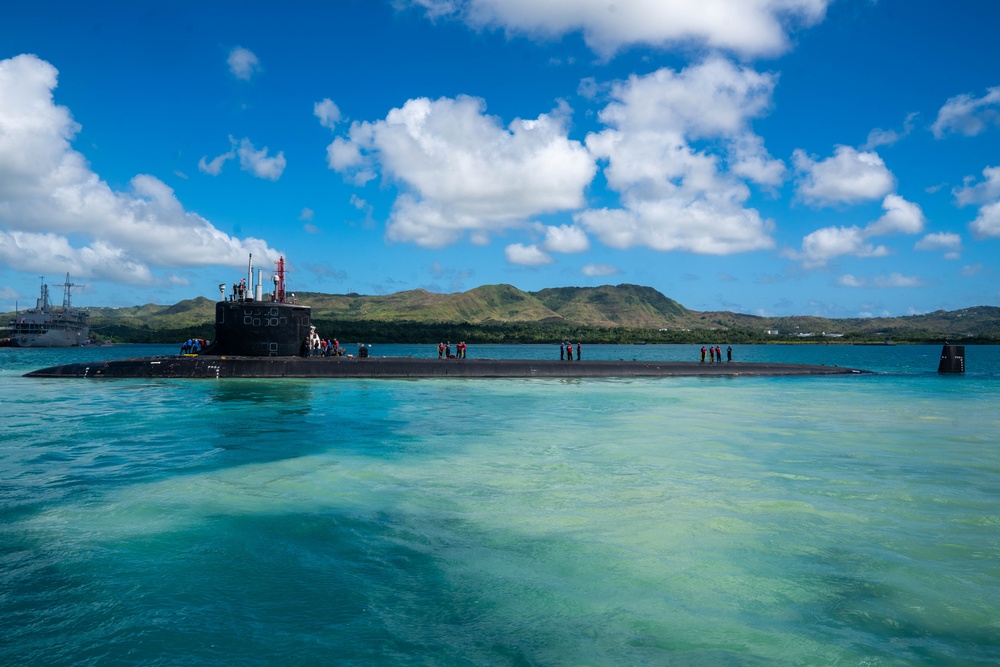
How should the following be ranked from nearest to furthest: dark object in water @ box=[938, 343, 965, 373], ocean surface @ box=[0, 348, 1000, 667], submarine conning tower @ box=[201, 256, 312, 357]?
ocean surface @ box=[0, 348, 1000, 667] < submarine conning tower @ box=[201, 256, 312, 357] < dark object in water @ box=[938, 343, 965, 373]

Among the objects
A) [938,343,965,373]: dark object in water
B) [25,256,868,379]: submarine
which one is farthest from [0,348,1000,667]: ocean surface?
[938,343,965,373]: dark object in water

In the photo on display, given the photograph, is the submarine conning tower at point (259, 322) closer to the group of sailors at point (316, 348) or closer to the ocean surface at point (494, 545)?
the group of sailors at point (316, 348)

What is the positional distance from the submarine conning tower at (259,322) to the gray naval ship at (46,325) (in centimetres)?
10533

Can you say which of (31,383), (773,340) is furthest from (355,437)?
(773,340)

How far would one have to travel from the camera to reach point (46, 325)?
380 ft

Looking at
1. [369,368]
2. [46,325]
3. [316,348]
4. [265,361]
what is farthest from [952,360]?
[46,325]

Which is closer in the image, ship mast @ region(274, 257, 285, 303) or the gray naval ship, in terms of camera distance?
ship mast @ region(274, 257, 285, 303)

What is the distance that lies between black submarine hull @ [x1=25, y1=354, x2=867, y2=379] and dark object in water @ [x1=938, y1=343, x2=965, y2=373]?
46.0 ft

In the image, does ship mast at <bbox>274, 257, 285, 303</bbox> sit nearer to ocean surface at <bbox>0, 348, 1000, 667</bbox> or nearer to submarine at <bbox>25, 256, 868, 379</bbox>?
submarine at <bbox>25, 256, 868, 379</bbox>

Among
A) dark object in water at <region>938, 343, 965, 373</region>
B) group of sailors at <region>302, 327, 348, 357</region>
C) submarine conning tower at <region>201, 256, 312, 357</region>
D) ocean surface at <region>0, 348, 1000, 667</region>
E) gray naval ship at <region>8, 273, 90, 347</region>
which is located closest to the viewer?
ocean surface at <region>0, 348, 1000, 667</region>

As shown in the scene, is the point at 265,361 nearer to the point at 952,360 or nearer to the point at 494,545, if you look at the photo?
the point at 494,545

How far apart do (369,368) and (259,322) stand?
19.5 ft

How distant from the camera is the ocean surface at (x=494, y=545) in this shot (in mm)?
5910

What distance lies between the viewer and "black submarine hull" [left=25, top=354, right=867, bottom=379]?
1222 inches
